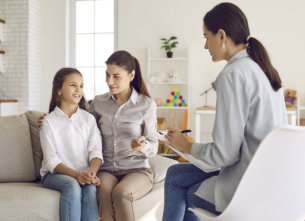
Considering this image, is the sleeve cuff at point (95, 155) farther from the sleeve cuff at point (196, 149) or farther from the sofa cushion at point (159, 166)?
→ the sleeve cuff at point (196, 149)

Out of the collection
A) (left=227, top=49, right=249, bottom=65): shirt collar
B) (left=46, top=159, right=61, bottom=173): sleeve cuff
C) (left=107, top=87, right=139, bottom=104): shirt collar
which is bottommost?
(left=46, top=159, right=61, bottom=173): sleeve cuff

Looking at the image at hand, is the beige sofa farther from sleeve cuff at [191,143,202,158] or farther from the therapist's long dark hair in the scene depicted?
the therapist's long dark hair

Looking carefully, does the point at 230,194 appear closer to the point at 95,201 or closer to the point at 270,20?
the point at 95,201

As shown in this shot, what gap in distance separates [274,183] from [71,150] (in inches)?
48.0

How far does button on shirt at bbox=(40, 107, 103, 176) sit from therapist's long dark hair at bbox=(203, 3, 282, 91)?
1.00 metres

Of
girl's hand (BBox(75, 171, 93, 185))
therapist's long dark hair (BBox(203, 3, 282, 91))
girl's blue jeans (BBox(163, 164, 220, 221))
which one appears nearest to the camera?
therapist's long dark hair (BBox(203, 3, 282, 91))

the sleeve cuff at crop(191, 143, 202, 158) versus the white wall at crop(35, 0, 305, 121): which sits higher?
the white wall at crop(35, 0, 305, 121)

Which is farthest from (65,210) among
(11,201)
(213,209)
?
(213,209)

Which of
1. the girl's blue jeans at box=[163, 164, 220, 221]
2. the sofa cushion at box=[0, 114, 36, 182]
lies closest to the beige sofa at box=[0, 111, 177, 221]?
the sofa cushion at box=[0, 114, 36, 182]

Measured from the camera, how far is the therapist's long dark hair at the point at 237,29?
1401 millimetres

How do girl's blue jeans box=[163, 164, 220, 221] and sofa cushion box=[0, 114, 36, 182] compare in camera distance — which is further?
sofa cushion box=[0, 114, 36, 182]

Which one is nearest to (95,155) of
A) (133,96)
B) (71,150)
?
(71,150)

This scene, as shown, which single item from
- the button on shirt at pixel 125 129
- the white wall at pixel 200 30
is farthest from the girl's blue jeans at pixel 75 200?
the white wall at pixel 200 30

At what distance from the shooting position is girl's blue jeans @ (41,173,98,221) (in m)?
1.80
